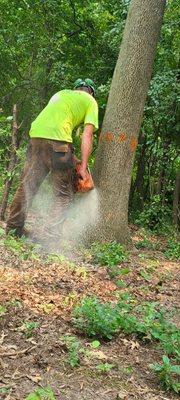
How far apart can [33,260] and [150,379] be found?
7.22 feet

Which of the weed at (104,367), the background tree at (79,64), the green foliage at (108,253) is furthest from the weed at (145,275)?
the background tree at (79,64)

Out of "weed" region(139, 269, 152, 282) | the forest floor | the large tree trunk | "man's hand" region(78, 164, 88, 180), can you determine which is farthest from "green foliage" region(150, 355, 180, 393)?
the large tree trunk

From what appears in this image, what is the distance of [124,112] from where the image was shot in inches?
275

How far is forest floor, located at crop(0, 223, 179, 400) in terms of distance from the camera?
128 inches

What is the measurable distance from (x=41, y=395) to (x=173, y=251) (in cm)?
539

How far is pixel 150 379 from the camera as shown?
11.8 ft

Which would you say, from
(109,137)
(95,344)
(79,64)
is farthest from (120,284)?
(79,64)

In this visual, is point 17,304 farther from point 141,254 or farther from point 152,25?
point 152,25

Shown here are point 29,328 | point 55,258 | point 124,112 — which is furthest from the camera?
point 124,112

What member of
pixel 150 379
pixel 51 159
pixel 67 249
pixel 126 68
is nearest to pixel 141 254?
pixel 67 249

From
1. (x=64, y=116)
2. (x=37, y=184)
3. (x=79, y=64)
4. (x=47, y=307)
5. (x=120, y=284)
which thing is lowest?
(x=120, y=284)

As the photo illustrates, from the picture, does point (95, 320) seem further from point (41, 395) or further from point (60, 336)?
point (41, 395)

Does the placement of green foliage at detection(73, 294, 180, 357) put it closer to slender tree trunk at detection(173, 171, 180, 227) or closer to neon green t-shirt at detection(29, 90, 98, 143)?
neon green t-shirt at detection(29, 90, 98, 143)

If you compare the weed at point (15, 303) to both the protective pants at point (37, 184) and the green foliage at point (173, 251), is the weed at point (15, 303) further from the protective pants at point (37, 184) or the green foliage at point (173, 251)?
the green foliage at point (173, 251)
